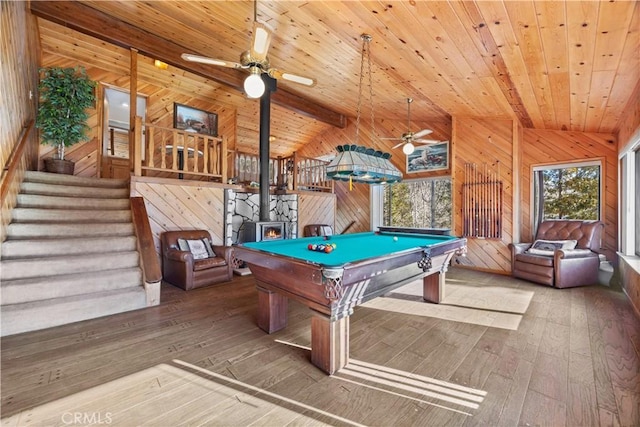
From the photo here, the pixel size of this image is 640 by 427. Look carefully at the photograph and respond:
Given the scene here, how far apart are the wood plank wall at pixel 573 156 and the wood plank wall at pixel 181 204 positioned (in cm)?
620

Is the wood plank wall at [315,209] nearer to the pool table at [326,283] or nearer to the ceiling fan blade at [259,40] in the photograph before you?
the pool table at [326,283]

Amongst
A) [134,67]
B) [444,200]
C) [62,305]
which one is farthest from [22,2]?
[444,200]

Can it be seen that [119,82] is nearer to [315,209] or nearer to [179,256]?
[179,256]

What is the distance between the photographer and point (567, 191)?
5.45 m

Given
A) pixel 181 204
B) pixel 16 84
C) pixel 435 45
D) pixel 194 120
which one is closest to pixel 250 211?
pixel 181 204

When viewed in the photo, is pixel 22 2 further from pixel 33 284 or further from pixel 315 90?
pixel 315 90

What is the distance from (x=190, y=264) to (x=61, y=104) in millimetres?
3396

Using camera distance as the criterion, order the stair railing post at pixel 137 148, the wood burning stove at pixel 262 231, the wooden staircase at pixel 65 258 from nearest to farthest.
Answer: the wooden staircase at pixel 65 258 → the stair railing post at pixel 137 148 → the wood burning stove at pixel 262 231

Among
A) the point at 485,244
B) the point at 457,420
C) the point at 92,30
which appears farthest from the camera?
the point at 485,244

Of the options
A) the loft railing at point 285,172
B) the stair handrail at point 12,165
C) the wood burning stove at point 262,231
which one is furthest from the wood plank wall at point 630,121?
the stair handrail at point 12,165

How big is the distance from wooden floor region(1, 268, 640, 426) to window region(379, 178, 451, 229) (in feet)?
12.3

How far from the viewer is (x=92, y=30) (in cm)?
426

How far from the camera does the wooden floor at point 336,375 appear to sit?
1.70 metres

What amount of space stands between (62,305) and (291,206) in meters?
4.58
